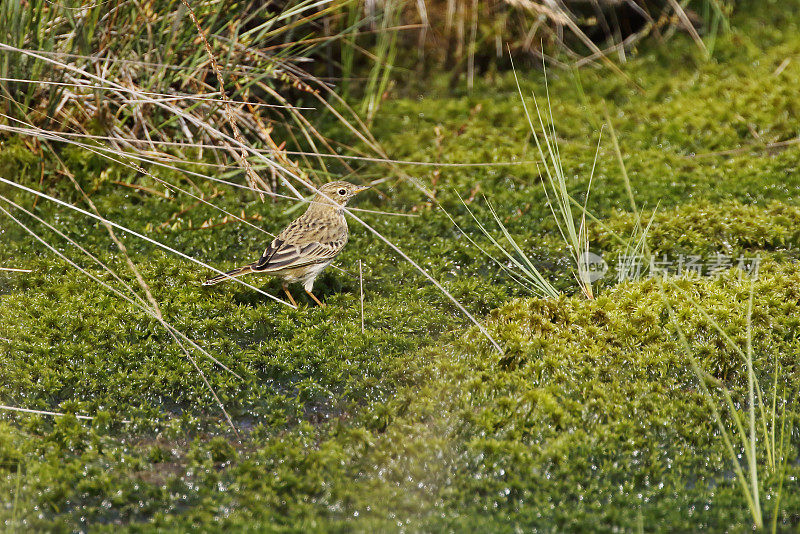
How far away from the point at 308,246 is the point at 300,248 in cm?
6

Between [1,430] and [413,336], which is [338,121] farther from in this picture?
[1,430]

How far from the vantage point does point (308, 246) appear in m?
5.16

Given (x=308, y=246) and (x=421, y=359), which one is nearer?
(x=421, y=359)

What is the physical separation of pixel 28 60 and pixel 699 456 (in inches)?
197

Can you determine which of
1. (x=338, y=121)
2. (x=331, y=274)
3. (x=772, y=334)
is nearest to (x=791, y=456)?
(x=772, y=334)

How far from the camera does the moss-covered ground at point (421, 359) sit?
3508mm

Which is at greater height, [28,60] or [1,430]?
[28,60]

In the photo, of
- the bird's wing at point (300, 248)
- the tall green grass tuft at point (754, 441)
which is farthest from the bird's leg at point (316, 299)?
the tall green grass tuft at point (754, 441)

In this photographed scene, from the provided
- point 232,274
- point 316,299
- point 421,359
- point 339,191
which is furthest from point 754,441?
point 339,191

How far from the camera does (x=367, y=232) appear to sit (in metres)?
5.94

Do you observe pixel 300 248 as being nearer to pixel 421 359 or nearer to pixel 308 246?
pixel 308 246

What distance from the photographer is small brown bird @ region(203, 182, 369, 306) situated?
5.01 m

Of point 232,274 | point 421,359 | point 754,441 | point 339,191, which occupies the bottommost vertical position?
point 421,359

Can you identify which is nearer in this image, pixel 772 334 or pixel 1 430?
pixel 1 430
